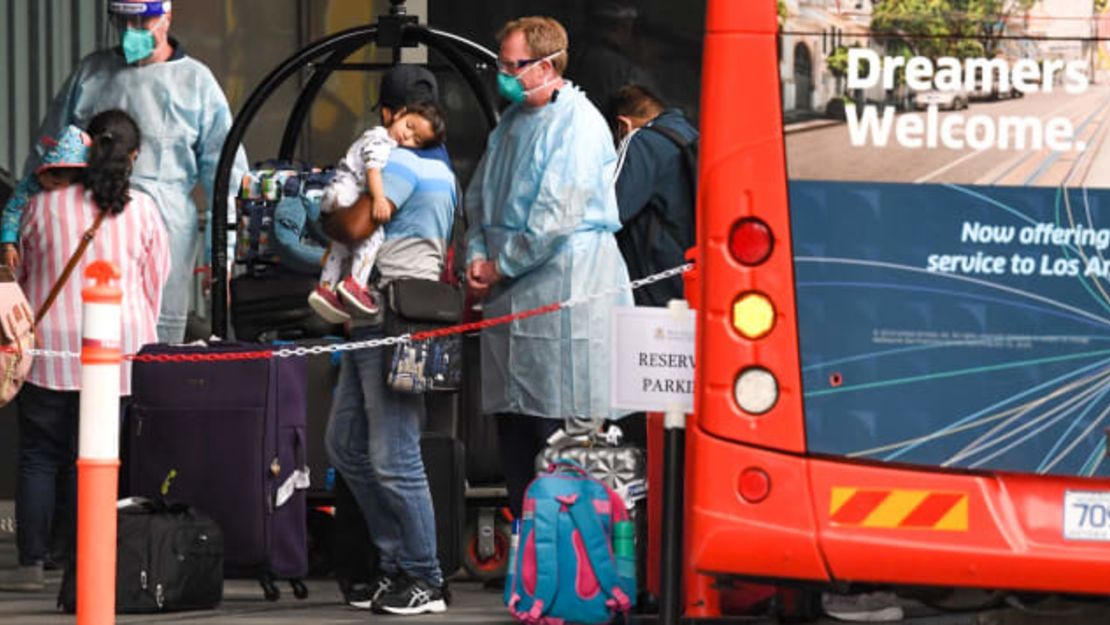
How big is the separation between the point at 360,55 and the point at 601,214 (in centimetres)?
477

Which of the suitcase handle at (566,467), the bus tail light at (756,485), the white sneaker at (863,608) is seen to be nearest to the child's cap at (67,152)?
the suitcase handle at (566,467)

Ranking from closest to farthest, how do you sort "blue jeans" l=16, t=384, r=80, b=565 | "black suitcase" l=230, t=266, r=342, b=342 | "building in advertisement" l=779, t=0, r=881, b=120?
"building in advertisement" l=779, t=0, r=881, b=120, "blue jeans" l=16, t=384, r=80, b=565, "black suitcase" l=230, t=266, r=342, b=342

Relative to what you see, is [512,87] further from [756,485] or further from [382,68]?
[756,485]

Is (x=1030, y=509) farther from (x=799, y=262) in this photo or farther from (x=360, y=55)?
(x=360, y=55)

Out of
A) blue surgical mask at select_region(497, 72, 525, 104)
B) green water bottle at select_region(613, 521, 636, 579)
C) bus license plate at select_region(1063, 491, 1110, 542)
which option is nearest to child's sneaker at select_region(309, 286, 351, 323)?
blue surgical mask at select_region(497, 72, 525, 104)

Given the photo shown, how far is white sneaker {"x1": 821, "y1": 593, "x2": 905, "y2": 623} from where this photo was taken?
1003cm

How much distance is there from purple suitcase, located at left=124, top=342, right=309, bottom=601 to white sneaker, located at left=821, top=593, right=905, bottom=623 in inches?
81.3

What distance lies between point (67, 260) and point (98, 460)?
3.32 meters

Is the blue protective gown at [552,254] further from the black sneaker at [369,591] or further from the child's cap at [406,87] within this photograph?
the black sneaker at [369,591]

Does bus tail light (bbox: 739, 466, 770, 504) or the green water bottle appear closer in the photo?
bus tail light (bbox: 739, 466, 770, 504)

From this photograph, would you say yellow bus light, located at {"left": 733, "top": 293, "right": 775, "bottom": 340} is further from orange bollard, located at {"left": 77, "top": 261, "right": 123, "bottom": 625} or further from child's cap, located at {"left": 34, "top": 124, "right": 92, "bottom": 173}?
child's cap, located at {"left": 34, "top": 124, "right": 92, "bottom": 173}

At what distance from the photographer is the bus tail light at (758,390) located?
7949 millimetres

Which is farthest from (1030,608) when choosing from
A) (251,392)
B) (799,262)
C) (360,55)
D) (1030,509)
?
(360,55)

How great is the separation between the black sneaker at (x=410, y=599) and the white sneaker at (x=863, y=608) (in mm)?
1453
